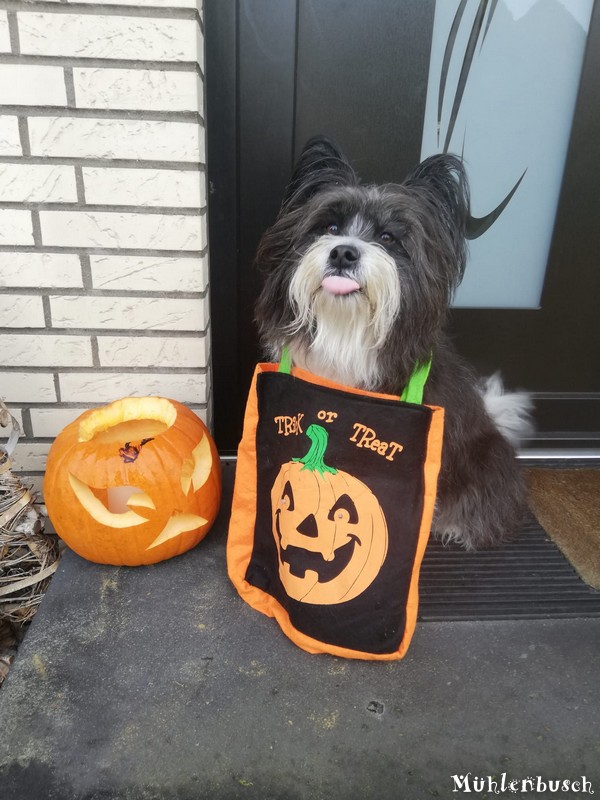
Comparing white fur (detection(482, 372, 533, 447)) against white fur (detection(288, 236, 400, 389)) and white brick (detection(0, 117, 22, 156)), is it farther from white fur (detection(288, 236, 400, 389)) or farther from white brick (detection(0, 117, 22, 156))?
white brick (detection(0, 117, 22, 156))

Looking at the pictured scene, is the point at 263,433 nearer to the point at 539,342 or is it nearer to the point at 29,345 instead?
the point at 29,345

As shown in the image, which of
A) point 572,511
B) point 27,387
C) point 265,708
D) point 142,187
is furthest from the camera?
point 572,511

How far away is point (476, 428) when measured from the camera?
195 centimetres

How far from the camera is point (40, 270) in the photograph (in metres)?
1.97

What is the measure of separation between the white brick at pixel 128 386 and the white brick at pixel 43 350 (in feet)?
0.21

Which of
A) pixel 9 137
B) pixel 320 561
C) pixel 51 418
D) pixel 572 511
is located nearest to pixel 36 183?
pixel 9 137

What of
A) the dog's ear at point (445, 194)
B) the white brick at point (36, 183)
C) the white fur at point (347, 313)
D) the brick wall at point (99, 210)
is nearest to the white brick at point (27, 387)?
the brick wall at point (99, 210)

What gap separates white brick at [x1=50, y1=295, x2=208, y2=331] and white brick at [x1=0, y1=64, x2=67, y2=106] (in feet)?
2.01

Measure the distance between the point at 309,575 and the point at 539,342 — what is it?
1.75 meters

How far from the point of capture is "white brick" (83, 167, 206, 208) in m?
1.89

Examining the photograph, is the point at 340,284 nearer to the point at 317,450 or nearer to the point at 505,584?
the point at 317,450

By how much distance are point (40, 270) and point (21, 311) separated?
166mm

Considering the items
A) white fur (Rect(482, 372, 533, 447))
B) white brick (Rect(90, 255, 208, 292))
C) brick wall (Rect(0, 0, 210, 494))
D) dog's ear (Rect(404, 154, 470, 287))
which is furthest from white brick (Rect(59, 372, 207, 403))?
white fur (Rect(482, 372, 533, 447))

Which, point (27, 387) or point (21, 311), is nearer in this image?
point (21, 311)
